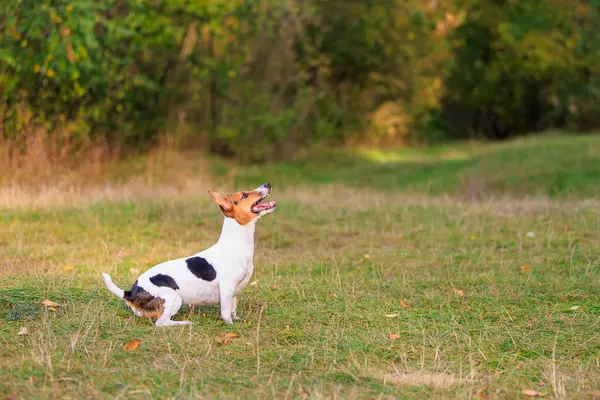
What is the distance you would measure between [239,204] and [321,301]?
1.36 meters

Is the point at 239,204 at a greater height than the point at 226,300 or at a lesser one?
greater

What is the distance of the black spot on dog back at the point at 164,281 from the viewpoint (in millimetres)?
5992

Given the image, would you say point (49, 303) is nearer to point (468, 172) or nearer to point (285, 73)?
point (468, 172)

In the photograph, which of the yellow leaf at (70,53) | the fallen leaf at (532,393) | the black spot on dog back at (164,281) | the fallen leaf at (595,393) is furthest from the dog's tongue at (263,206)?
the yellow leaf at (70,53)

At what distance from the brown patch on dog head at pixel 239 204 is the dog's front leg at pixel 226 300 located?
19.7 inches

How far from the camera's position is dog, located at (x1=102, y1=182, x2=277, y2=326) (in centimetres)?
599

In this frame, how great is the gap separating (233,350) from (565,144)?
18.4 m

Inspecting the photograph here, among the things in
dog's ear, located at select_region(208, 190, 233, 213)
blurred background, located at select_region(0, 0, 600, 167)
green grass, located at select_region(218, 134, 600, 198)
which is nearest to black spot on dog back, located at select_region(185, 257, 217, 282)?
dog's ear, located at select_region(208, 190, 233, 213)

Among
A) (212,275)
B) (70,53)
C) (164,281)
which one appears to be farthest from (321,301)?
(70,53)

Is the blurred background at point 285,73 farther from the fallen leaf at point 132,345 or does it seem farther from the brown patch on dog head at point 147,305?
the fallen leaf at point 132,345

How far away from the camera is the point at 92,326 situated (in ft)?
19.4

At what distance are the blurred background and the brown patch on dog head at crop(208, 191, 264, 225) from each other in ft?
26.0

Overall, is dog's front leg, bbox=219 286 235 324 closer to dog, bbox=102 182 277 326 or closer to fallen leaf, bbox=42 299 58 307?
dog, bbox=102 182 277 326

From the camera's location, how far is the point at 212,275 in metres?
6.11
